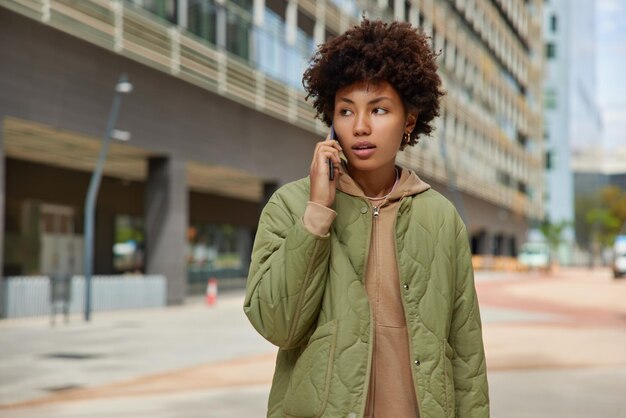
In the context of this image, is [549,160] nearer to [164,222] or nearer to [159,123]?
[164,222]

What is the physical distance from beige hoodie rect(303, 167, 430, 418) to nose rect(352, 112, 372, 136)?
0.14 m

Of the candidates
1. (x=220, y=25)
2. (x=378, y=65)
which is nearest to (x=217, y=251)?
(x=220, y=25)

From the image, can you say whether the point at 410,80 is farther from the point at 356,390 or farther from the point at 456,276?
the point at 356,390

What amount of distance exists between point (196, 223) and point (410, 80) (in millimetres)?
36905

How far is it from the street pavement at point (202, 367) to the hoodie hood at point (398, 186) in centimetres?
538

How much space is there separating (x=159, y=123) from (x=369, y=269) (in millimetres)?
21804

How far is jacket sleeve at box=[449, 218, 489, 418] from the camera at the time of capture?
262 cm

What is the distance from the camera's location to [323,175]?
2385 mm

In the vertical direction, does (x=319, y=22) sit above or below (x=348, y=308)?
above

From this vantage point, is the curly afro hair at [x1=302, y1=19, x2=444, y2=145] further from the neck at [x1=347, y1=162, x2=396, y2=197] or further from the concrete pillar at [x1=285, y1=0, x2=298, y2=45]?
the concrete pillar at [x1=285, y1=0, x2=298, y2=45]

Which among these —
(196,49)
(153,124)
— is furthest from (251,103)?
(153,124)

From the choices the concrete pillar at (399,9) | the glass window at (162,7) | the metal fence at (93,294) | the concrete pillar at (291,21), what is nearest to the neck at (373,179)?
the metal fence at (93,294)

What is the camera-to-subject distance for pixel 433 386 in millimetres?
2426

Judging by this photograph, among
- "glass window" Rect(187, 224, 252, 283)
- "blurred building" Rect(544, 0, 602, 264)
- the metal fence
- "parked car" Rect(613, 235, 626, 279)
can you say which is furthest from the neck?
"blurred building" Rect(544, 0, 602, 264)
